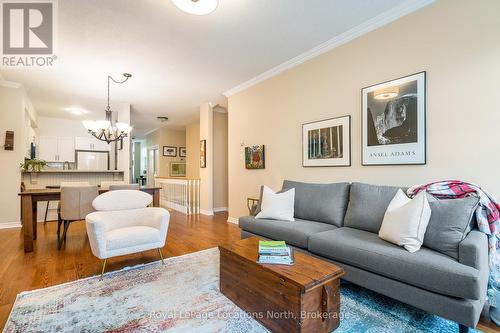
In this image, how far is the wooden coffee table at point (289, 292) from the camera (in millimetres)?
1438

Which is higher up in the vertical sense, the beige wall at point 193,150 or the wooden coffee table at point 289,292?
the beige wall at point 193,150

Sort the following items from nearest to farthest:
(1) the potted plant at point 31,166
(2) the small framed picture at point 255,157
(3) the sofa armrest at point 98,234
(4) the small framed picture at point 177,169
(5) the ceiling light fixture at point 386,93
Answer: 1. (3) the sofa armrest at point 98,234
2. (5) the ceiling light fixture at point 386,93
3. (2) the small framed picture at point 255,157
4. (1) the potted plant at point 31,166
5. (4) the small framed picture at point 177,169

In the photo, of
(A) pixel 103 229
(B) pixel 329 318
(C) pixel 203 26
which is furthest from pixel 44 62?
(B) pixel 329 318

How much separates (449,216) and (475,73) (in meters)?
1.29

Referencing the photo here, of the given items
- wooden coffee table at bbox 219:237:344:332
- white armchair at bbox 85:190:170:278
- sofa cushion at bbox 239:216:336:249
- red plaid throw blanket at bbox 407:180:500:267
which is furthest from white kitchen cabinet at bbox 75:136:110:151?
red plaid throw blanket at bbox 407:180:500:267

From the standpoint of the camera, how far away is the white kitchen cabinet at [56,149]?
6.80 m

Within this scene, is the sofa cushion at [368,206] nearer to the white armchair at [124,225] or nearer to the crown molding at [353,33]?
the crown molding at [353,33]

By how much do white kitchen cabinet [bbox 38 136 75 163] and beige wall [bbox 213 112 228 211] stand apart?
437cm

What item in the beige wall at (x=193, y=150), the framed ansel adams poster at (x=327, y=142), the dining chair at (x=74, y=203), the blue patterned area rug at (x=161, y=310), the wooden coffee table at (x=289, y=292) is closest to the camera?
the wooden coffee table at (x=289, y=292)

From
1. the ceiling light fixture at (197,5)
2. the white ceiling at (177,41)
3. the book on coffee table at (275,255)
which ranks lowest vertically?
the book on coffee table at (275,255)

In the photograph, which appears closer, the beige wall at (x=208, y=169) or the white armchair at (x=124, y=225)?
the white armchair at (x=124, y=225)

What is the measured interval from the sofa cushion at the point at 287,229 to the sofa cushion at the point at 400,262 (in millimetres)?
143

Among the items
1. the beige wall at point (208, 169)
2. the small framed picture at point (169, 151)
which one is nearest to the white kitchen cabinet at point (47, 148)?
the small framed picture at point (169, 151)

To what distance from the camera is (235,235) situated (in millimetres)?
3979
